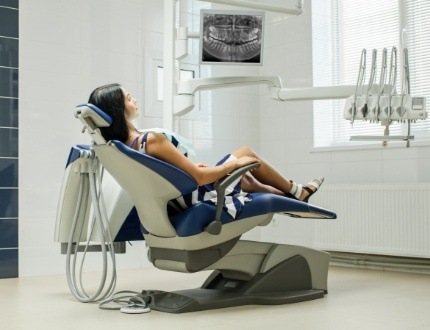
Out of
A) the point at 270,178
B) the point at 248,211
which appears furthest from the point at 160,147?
the point at 270,178

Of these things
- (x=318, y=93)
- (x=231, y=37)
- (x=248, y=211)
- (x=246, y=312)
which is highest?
(x=231, y=37)

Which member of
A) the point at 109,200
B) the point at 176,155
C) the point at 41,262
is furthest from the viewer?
the point at 41,262

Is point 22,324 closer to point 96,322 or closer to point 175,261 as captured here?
point 96,322

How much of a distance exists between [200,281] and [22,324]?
6.01 ft

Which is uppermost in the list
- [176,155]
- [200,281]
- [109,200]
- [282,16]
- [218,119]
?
[282,16]

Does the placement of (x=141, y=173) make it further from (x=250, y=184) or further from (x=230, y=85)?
(x=230, y=85)

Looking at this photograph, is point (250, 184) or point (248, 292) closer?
point (248, 292)

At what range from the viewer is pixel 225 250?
3.76m

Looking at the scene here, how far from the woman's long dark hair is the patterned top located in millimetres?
94

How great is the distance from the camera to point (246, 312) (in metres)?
3.58

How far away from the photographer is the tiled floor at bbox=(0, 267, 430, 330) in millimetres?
3236

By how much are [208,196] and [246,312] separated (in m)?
0.70

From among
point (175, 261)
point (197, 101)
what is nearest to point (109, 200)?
point (175, 261)

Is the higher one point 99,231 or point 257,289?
point 99,231
